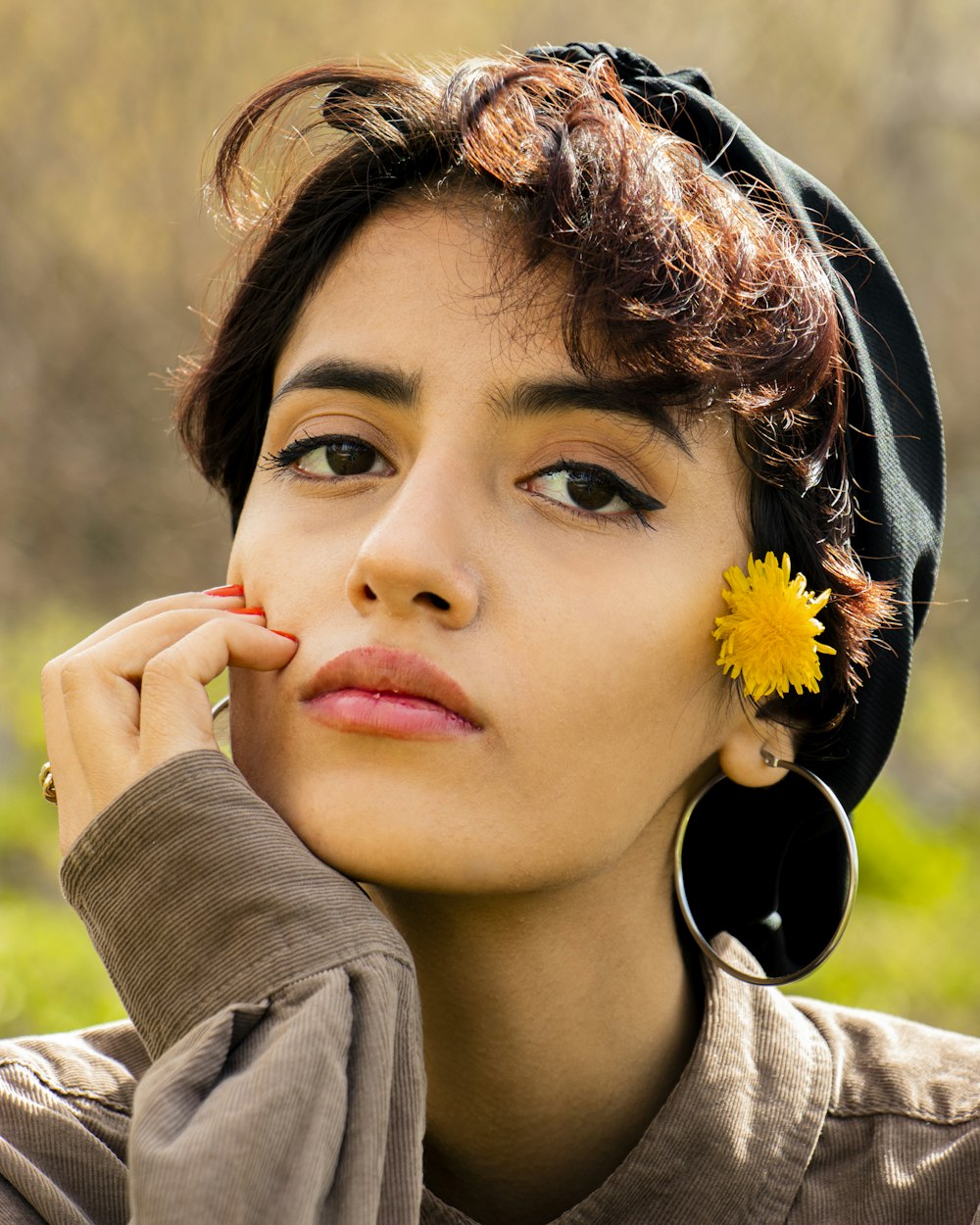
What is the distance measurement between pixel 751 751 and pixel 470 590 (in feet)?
2.35

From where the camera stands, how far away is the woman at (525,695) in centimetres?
196

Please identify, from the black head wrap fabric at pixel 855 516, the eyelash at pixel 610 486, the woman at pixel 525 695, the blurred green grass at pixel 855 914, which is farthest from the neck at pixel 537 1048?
the blurred green grass at pixel 855 914

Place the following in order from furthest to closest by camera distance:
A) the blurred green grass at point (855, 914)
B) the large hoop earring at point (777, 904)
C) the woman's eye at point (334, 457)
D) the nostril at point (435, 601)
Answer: the blurred green grass at point (855, 914) → the large hoop earring at point (777, 904) → the woman's eye at point (334, 457) → the nostril at point (435, 601)

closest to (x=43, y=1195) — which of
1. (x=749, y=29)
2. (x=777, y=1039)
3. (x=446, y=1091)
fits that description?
(x=446, y=1091)

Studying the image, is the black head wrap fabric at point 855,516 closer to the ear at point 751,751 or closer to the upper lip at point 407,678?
the ear at point 751,751

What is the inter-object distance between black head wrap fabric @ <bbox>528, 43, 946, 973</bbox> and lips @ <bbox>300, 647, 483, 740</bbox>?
0.67 m

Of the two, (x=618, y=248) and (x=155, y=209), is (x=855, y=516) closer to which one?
(x=618, y=248)

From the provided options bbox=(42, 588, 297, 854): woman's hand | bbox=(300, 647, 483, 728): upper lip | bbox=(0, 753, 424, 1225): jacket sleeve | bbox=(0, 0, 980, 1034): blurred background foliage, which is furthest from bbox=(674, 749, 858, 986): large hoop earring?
bbox=(0, 0, 980, 1034): blurred background foliage

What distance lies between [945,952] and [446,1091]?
4954mm

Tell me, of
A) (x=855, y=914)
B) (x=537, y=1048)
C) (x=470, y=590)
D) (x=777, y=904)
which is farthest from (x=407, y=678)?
(x=855, y=914)

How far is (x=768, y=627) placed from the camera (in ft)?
7.41

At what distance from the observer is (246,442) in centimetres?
288

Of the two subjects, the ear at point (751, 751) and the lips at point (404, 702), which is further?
the ear at point (751, 751)

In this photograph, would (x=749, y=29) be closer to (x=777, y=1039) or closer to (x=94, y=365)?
(x=94, y=365)
